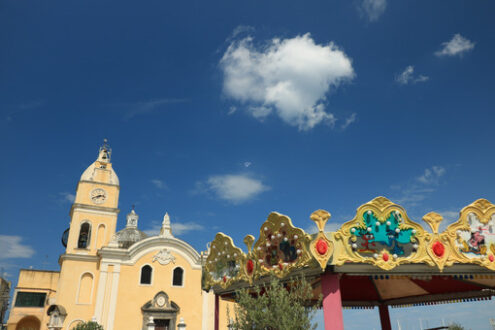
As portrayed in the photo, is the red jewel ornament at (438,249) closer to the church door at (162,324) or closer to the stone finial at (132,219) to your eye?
the church door at (162,324)

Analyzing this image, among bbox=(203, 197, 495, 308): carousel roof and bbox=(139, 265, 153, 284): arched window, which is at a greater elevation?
bbox=(139, 265, 153, 284): arched window

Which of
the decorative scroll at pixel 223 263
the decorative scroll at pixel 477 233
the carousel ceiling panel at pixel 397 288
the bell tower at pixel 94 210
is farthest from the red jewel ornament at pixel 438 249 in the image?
the bell tower at pixel 94 210

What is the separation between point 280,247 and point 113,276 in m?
19.7

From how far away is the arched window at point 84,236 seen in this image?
93.1 ft

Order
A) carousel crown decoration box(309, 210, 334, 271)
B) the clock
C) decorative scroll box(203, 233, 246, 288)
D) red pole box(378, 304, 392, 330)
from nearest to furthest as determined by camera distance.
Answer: carousel crown decoration box(309, 210, 334, 271), decorative scroll box(203, 233, 246, 288), red pole box(378, 304, 392, 330), the clock

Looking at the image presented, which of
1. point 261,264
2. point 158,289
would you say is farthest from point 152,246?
point 261,264

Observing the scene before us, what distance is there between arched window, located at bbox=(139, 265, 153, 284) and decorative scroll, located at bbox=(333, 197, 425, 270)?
21.5m

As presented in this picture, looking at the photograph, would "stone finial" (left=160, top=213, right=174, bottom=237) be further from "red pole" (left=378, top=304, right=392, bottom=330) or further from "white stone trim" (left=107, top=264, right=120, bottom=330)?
"red pole" (left=378, top=304, right=392, bottom=330)

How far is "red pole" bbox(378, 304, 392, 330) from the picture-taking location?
58.6 feet

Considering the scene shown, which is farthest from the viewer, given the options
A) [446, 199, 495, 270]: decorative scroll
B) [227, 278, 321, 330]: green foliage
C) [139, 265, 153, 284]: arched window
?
[139, 265, 153, 284]: arched window

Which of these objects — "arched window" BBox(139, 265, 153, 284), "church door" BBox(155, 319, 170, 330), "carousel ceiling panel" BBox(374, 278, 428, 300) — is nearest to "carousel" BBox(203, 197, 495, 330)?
"carousel ceiling panel" BBox(374, 278, 428, 300)

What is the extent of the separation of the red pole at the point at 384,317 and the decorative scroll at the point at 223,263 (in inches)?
351

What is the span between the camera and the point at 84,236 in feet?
94.8

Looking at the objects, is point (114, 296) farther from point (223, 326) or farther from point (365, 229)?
point (365, 229)
